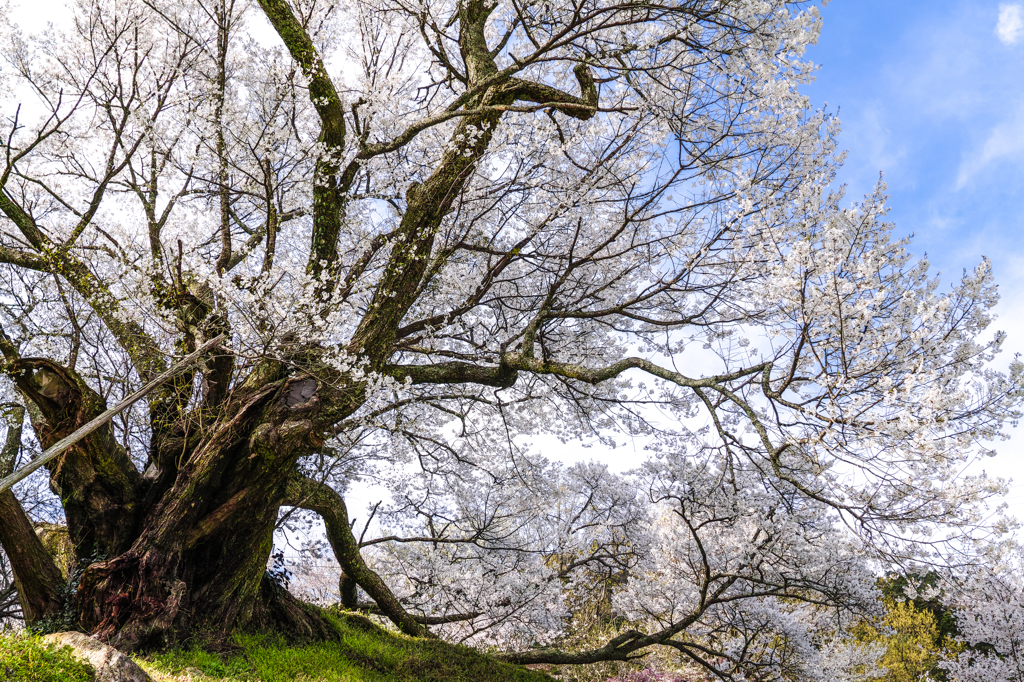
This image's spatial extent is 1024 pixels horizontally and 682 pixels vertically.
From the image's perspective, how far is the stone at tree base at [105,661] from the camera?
3523mm

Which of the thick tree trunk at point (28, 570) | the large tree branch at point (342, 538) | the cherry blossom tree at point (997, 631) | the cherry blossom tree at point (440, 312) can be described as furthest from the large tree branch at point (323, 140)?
the cherry blossom tree at point (997, 631)

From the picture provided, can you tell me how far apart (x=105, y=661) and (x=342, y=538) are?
3.53 m

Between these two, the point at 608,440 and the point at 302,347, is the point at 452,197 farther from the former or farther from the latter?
the point at 608,440

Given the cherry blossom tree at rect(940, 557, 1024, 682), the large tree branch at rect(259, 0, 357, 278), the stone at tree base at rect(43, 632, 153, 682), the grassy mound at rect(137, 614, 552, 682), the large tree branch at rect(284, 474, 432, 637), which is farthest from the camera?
the cherry blossom tree at rect(940, 557, 1024, 682)

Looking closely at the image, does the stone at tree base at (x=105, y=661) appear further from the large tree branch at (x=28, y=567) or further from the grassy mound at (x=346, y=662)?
the large tree branch at (x=28, y=567)

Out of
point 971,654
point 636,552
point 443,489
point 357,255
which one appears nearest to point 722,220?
point 357,255

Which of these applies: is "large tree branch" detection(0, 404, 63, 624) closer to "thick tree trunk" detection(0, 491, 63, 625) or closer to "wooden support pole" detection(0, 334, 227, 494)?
"thick tree trunk" detection(0, 491, 63, 625)

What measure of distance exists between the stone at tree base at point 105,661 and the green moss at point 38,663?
5 cm

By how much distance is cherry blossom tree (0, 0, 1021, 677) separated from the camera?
15.6 ft

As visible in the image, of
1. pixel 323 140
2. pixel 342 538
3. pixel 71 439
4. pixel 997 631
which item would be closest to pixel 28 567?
pixel 71 439

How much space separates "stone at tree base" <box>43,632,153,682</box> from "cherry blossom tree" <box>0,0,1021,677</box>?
1096mm

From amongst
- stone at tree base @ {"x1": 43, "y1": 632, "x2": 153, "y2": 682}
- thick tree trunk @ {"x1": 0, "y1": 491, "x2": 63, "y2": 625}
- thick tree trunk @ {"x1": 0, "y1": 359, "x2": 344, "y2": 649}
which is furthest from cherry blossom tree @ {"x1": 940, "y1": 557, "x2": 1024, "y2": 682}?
thick tree trunk @ {"x1": 0, "y1": 491, "x2": 63, "y2": 625}

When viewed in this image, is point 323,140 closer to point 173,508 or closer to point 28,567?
point 173,508

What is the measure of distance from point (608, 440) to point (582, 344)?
1543 millimetres
